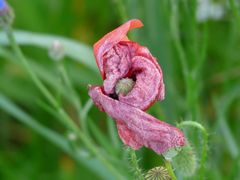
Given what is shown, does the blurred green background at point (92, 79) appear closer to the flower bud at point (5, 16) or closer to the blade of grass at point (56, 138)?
the blade of grass at point (56, 138)

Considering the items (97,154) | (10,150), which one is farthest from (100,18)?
(97,154)

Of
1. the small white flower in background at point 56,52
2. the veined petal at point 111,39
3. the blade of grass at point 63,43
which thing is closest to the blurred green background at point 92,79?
the blade of grass at point 63,43

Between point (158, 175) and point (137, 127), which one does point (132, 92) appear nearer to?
point (137, 127)

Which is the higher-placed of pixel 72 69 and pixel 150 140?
pixel 72 69

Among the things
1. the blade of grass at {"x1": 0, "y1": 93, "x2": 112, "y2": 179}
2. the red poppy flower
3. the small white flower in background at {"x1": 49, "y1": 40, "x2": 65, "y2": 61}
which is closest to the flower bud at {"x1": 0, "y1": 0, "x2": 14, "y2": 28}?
the small white flower in background at {"x1": 49, "y1": 40, "x2": 65, "y2": 61}

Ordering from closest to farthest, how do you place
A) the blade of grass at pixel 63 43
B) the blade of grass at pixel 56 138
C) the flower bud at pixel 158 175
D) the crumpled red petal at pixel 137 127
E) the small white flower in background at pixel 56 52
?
the crumpled red petal at pixel 137 127
the flower bud at pixel 158 175
the small white flower in background at pixel 56 52
the blade of grass at pixel 56 138
the blade of grass at pixel 63 43

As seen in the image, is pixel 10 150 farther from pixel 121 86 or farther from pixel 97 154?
pixel 121 86
